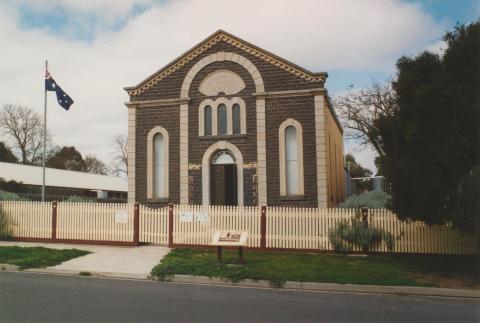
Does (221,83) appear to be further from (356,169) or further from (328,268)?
(356,169)

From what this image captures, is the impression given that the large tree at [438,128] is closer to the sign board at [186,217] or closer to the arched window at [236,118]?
the sign board at [186,217]

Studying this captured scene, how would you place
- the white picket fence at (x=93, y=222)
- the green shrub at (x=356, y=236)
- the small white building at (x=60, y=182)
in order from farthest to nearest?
1. the small white building at (x=60, y=182)
2. the white picket fence at (x=93, y=222)
3. the green shrub at (x=356, y=236)

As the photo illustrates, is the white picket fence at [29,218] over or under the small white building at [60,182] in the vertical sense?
under

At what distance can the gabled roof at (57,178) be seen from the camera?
41.6 m

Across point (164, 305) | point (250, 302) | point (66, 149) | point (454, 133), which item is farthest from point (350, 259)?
point (66, 149)

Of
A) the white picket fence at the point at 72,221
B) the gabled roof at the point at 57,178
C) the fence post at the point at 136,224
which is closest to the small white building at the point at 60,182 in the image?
the gabled roof at the point at 57,178

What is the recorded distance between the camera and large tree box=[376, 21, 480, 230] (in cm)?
1153

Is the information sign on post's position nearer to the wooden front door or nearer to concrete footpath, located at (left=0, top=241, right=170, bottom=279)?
concrete footpath, located at (left=0, top=241, right=170, bottom=279)

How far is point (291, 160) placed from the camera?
69.2ft

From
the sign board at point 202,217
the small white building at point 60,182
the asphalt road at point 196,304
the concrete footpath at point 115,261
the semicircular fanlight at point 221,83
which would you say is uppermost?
the semicircular fanlight at point 221,83

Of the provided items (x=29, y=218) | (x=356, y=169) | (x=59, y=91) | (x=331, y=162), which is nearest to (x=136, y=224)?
(x=29, y=218)

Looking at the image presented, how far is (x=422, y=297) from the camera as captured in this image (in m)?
10.5

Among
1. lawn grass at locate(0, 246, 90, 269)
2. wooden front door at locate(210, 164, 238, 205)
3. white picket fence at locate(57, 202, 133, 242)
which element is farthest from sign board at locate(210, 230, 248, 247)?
wooden front door at locate(210, 164, 238, 205)

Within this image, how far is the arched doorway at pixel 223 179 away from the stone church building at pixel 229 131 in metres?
0.04
